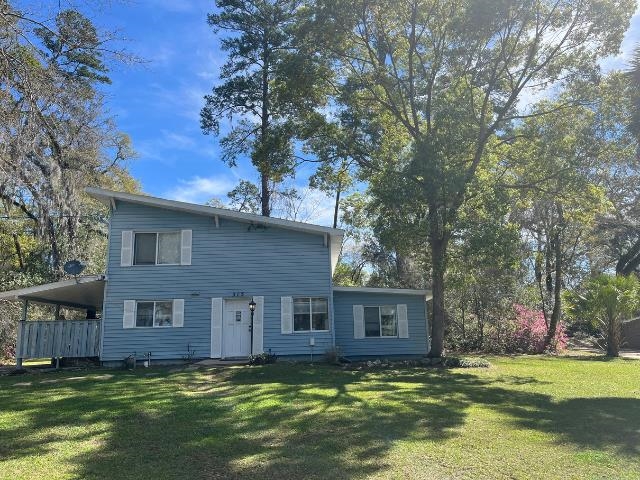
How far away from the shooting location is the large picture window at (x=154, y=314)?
1689cm

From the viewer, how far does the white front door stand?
17.0 m

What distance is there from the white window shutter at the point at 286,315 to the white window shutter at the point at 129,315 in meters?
4.91

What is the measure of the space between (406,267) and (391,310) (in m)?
12.2

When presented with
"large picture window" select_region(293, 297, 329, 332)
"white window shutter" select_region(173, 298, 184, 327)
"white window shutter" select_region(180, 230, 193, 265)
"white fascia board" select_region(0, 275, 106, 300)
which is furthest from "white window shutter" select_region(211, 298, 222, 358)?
"white fascia board" select_region(0, 275, 106, 300)

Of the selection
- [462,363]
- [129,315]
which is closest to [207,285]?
[129,315]

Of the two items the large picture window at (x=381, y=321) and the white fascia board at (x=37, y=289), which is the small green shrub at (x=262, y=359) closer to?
the large picture window at (x=381, y=321)

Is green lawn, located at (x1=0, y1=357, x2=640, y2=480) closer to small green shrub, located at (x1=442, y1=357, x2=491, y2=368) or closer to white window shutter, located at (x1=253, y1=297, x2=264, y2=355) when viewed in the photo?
small green shrub, located at (x1=442, y1=357, x2=491, y2=368)

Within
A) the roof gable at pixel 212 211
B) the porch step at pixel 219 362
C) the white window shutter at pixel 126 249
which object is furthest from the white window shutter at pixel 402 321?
the white window shutter at pixel 126 249

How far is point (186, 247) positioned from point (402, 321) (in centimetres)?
845

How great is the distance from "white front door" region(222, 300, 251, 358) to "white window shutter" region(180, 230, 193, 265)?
1.96m

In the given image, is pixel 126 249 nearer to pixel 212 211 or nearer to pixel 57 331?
pixel 212 211

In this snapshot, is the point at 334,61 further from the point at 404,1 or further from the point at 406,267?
the point at 406,267

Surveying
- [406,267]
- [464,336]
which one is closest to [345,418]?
[464,336]

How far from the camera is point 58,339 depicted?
15766 mm
